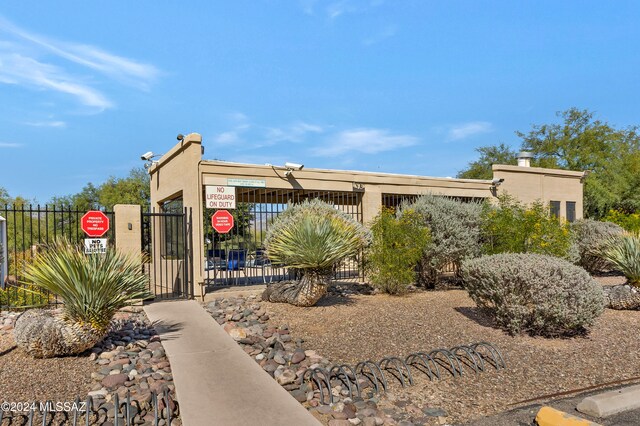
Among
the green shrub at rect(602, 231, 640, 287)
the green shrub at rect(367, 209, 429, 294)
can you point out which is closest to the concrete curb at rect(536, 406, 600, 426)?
the green shrub at rect(367, 209, 429, 294)

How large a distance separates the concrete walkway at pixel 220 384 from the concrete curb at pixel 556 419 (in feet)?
7.91


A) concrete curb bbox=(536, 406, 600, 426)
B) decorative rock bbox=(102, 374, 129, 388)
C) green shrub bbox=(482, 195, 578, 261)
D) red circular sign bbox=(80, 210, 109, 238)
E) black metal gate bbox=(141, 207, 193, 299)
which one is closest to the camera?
concrete curb bbox=(536, 406, 600, 426)

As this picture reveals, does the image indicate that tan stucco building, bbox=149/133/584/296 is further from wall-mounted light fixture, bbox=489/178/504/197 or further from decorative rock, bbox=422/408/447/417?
decorative rock, bbox=422/408/447/417

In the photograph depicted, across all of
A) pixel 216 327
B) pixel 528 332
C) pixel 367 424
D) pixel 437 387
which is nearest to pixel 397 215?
pixel 528 332

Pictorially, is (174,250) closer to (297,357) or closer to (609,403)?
(297,357)

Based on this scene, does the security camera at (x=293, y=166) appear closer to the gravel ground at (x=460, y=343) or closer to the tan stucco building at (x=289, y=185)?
the tan stucco building at (x=289, y=185)

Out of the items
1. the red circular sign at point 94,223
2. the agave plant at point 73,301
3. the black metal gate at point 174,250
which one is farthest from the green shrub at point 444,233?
the agave plant at point 73,301

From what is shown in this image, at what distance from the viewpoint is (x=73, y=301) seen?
653 cm

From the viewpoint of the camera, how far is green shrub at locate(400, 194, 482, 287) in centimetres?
1258

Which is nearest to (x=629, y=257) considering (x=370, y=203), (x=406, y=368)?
(x=370, y=203)

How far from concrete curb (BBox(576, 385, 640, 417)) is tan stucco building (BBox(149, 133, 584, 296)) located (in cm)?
834

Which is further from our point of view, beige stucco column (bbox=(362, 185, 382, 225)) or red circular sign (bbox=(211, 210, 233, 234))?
beige stucco column (bbox=(362, 185, 382, 225))

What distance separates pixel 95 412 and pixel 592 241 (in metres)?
16.6

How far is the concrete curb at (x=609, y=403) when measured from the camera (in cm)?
512
